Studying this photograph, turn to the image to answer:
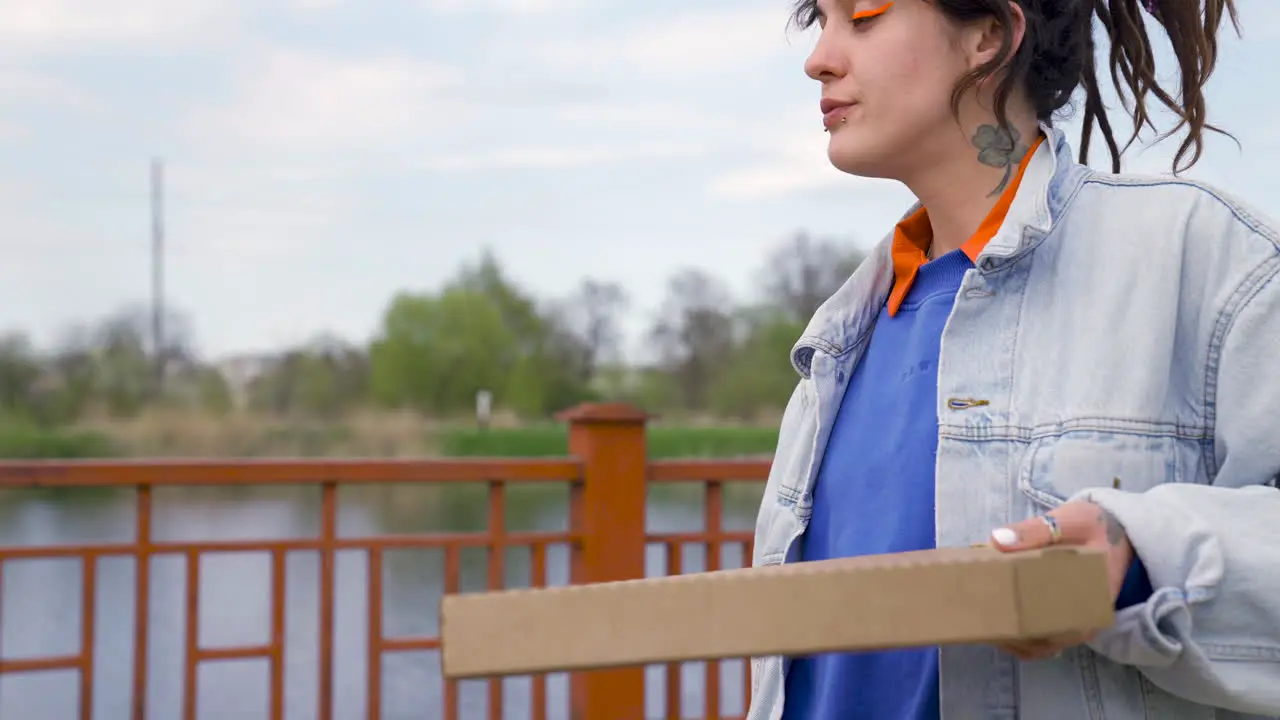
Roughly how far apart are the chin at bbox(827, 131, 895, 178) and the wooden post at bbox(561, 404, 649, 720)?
1.73 meters

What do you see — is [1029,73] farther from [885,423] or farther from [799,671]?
[799,671]

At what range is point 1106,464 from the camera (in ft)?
2.36

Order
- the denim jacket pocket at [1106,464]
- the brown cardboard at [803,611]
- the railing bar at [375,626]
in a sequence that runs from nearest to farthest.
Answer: the brown cardboard at [803,611], the denim jacket pocket at [1106,464], the railing bar at [375,626]

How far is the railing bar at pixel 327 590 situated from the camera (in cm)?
240

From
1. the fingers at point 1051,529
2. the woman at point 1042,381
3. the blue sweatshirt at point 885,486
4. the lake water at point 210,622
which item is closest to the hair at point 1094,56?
the woman at point 1042,381

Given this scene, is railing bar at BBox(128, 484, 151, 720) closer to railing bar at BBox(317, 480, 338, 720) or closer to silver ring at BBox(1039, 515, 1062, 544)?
railing bar at BBox(317, 480, 338, 720)

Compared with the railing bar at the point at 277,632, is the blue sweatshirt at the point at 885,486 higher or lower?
higher

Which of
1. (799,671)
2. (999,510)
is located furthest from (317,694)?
(999,510)

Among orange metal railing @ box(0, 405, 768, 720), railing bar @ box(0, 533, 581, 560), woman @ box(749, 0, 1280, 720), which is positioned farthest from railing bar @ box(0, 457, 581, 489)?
woman @ box(749, 0, 1280, 720)

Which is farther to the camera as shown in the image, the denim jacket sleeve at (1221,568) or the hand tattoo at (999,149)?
the hand tattoo at (999,149)

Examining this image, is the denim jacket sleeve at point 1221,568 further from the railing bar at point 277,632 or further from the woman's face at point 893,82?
the railing bar at point 277,632

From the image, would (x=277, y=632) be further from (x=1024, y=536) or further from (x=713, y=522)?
(x=1024, y=536)

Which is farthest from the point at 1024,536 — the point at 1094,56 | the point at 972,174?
the point at 1094,56

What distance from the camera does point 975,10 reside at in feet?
2.73
